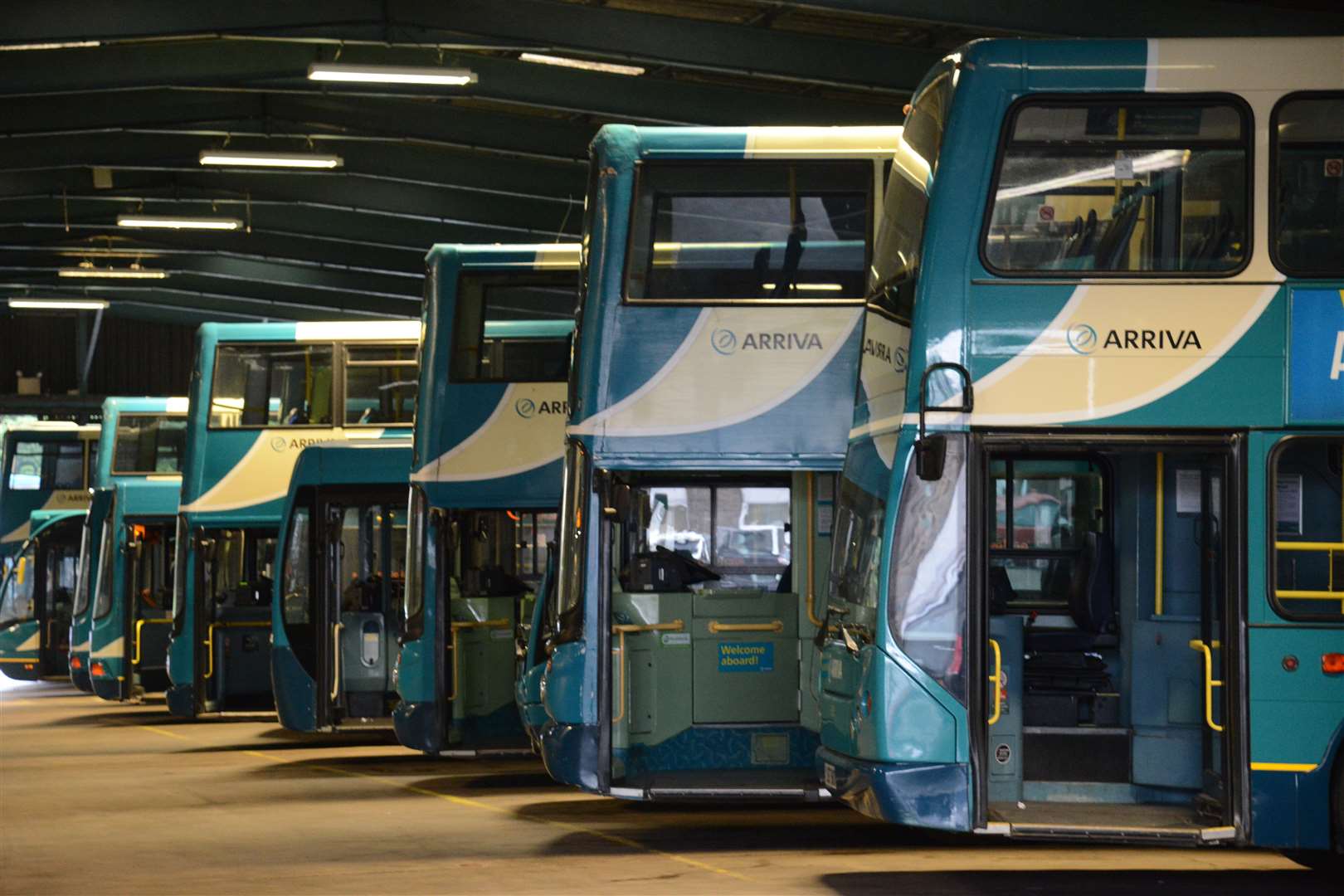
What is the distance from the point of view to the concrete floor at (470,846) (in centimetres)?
1020

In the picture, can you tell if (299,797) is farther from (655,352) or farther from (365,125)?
(365,125)

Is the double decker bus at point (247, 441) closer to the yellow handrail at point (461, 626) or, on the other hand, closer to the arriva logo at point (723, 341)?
the yellow handrail at point (461, 626)

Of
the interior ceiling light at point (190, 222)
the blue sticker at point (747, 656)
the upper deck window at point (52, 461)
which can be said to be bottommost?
the blue sticker at point (747, 656)

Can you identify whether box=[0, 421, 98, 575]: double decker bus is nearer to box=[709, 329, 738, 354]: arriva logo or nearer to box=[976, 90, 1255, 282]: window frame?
box=[709, 329, 738, 354]: arriva logo

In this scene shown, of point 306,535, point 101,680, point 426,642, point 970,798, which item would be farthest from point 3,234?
point 970,798

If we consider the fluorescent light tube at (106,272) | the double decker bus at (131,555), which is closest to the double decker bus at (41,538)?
the fluorescent light tube at (106,272)

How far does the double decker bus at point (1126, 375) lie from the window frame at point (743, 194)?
2.33 m

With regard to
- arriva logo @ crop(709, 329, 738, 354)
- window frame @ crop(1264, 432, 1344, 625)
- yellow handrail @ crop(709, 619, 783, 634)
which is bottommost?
yellow handrail @ crop(709, 619, 783, 634)

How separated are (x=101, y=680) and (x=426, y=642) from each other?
10.3 meters

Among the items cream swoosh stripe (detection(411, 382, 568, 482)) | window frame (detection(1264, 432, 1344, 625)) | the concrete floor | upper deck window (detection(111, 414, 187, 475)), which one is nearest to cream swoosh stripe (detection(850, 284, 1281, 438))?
window frame (detection(1264, 432, 1344, 625))

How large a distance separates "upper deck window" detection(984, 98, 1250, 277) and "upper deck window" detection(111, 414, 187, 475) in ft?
56.8

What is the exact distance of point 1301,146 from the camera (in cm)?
932

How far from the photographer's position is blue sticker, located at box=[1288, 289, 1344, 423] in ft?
30.3

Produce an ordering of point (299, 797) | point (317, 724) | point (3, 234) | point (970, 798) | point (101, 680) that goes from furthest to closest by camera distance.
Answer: point (3, 234) < point (101, 680) < point (317, 724) < point (299, 797) < point (970, 798)
